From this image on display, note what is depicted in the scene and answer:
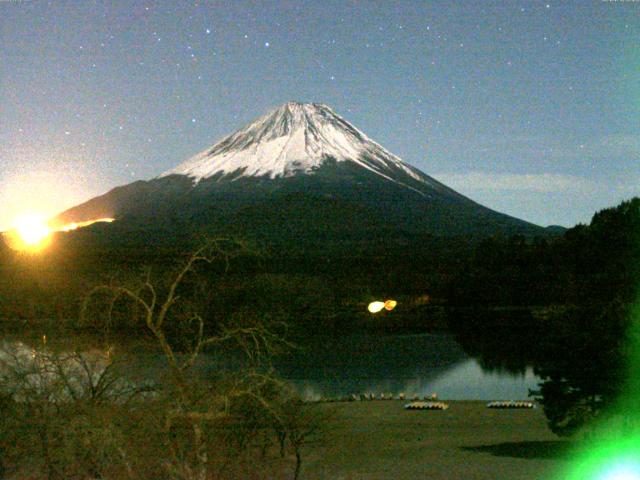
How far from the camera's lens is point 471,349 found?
55125 mm

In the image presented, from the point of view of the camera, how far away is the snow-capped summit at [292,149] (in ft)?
476

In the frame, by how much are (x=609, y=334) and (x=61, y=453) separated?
8.64 meters

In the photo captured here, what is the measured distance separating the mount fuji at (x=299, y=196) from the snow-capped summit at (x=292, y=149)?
20 centimetres

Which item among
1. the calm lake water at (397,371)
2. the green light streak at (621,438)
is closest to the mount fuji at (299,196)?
the calm lake water at (397,371)

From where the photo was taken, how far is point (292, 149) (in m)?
152

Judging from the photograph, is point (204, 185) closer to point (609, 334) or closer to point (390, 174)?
point (390, 174)

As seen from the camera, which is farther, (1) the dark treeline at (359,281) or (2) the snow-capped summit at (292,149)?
(2) the snow-capped summit at (292,149)

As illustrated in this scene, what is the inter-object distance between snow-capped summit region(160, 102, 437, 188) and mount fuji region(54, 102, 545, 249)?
20 cm

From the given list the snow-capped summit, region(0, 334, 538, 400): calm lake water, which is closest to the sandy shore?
region(0, 334, 538, 400): calm lake water

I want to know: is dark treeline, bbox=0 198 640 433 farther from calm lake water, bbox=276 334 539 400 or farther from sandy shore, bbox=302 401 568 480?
sandy shore, bbox=302 401 568 480

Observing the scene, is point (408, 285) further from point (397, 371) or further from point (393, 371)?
point (393, 371)

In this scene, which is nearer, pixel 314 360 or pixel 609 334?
pixel 609 334

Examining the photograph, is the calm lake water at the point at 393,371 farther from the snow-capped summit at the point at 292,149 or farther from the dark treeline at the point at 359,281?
the snow-capped summit at the point at 292,149

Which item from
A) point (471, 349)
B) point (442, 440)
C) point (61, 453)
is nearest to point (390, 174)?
point (471, 349)
